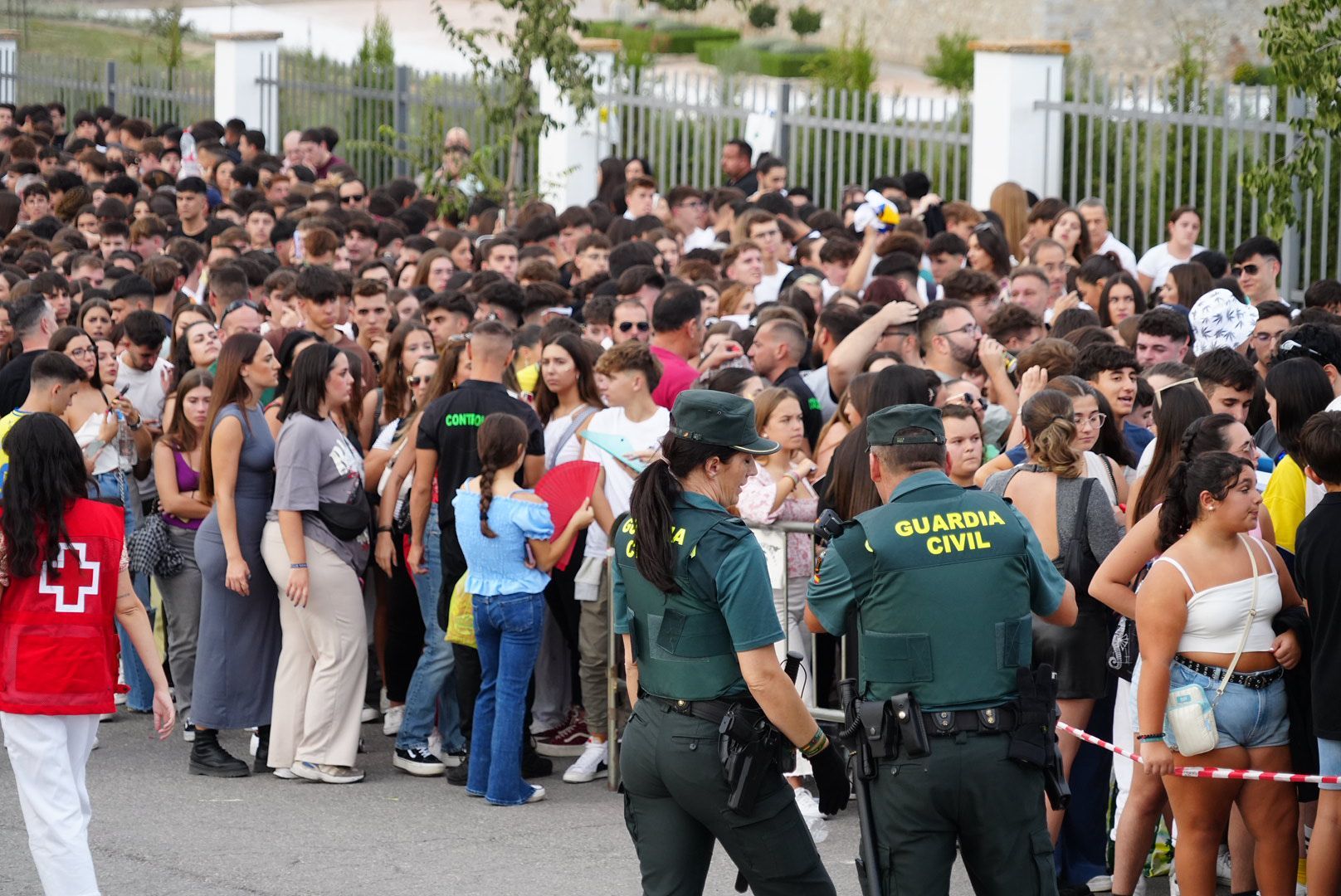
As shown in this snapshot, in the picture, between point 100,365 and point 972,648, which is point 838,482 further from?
point 100,365

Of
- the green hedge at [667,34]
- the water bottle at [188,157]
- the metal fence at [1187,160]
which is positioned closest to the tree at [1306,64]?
the metal fence at [1187,160]

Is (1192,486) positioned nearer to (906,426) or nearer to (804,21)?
(906,426)

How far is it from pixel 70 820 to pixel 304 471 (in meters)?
2.24

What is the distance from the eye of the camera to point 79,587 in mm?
5988

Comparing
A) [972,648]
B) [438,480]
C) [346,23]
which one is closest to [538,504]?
[438,480]

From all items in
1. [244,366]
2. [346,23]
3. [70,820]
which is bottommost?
[70,820]

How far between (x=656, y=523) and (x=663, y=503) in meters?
0.06

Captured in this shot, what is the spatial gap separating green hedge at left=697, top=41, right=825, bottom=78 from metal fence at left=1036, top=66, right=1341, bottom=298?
20747mm

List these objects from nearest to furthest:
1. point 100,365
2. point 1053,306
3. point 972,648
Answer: point 972,648 < point 100,365 < point 1053,306

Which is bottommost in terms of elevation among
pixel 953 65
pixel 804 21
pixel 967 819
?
pixel 967 819

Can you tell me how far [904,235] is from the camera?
458 inches

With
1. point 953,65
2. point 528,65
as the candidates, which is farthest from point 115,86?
point 953,65

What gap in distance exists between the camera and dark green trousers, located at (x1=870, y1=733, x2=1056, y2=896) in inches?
190

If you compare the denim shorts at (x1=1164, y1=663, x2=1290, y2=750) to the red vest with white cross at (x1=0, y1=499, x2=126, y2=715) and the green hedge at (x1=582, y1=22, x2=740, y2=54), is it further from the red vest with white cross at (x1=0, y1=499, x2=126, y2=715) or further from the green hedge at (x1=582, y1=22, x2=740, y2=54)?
the green hedge at (x1=582, y1=22, x2=740, y2=54)
